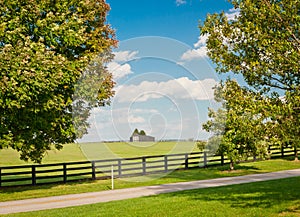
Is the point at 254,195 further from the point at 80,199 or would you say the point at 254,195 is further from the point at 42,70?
the point at 42,70

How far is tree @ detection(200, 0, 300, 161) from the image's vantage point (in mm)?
9016

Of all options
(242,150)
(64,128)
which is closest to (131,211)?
(64,128)

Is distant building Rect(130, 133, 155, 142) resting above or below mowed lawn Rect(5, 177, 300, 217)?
above

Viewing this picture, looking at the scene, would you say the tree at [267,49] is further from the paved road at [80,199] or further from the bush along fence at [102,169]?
the bush along fence at [102,169]

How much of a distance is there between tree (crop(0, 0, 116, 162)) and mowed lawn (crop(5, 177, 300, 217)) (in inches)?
163

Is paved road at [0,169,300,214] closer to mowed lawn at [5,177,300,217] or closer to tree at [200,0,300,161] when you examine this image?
Result: mowed lawn at [5,177,300,217]

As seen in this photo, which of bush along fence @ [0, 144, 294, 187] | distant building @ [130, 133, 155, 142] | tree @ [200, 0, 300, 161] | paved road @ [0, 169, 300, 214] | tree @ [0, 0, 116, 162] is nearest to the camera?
tree @ [200, 0, 300, 161]

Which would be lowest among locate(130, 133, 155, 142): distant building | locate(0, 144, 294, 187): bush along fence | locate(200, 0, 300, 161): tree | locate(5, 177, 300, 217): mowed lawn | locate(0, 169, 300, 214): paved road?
locate(0, 169, 300, 214): paved road

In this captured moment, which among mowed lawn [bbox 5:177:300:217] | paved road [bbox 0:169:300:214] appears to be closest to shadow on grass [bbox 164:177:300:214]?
mowed lawn [bbox 5:177:300:217]

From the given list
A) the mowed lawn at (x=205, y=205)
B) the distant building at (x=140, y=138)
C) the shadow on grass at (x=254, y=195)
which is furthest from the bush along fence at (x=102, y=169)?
the distant building at (x=140, y=138)

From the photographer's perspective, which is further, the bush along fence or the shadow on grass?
the bush along fence

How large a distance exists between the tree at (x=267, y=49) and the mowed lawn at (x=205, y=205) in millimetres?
2607

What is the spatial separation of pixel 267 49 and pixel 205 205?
5322 millimetres

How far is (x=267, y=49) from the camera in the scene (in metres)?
9.34
